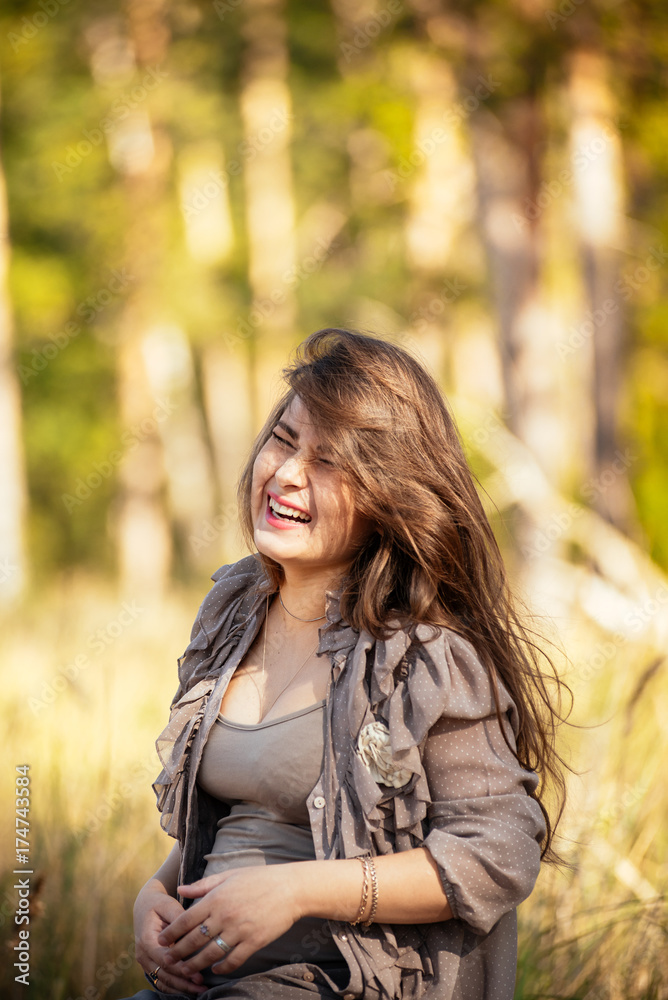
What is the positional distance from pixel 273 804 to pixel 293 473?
0.68 metres

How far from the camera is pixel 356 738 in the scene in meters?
1.78

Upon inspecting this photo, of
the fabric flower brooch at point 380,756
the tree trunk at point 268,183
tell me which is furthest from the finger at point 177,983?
the tree trunk at point 268,183

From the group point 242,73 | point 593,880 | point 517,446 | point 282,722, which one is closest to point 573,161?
point 517,446

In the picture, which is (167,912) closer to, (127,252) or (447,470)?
(447,470)

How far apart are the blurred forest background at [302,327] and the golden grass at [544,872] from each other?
1cm

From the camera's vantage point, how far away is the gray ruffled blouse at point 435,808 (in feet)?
5.48

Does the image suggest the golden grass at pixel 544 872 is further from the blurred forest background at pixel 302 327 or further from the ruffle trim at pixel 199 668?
the ruffle trim at pixel 199 668

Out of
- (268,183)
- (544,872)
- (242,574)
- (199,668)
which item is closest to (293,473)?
(242,574)

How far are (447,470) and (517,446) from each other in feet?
15.6

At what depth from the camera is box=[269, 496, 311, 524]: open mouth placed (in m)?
1.99

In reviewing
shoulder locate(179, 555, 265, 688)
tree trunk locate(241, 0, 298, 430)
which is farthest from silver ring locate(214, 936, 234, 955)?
tree trunk locate(241, 0, 298, 430)

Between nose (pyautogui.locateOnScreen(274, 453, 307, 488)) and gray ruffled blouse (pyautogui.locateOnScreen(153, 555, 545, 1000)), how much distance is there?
0.35m

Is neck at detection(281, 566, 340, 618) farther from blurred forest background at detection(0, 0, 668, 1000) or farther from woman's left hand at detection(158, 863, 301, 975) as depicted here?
blurred forest background at detection(0, 0, 668, 1000)

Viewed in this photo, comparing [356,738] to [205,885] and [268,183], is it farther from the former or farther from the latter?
[268,183]
